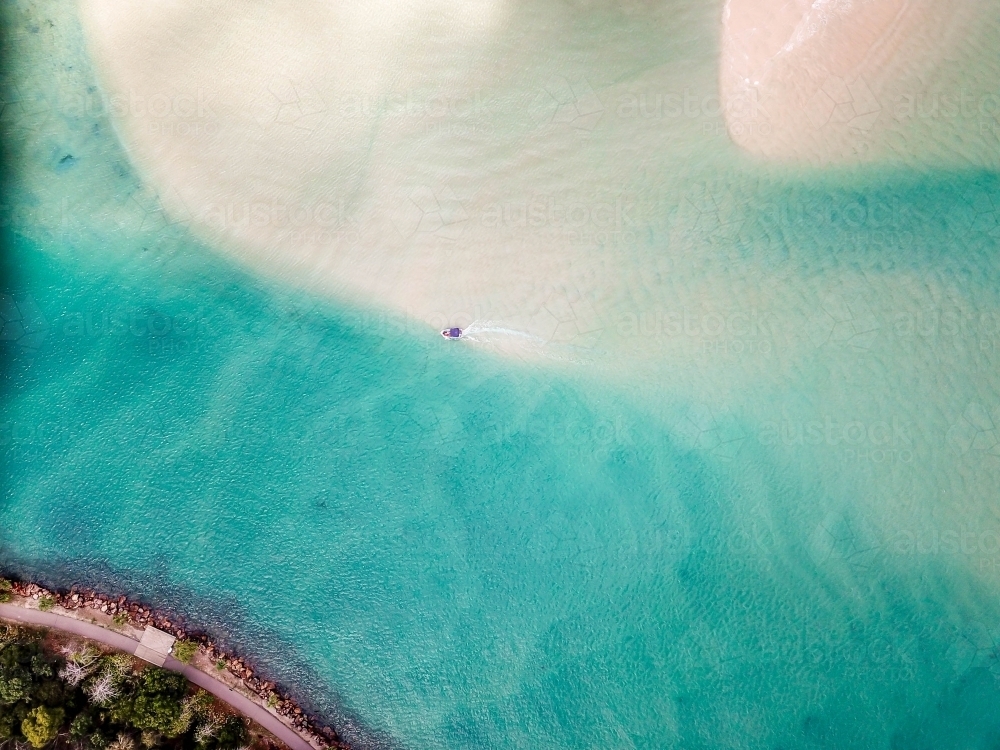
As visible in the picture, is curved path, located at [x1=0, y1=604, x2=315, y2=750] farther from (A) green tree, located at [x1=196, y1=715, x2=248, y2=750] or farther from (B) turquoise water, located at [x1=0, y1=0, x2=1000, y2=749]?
(B) turquoise water, located at [x1=0, y1=0, x2=1000, y2=749]

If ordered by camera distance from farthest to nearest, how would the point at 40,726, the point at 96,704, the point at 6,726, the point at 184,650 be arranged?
the point at 184,650 < the point at 96,704 < the point at 6,726 < the point at 40,726

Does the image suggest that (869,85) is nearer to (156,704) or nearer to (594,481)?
(594,481)

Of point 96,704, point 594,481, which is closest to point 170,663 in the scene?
point 96,704

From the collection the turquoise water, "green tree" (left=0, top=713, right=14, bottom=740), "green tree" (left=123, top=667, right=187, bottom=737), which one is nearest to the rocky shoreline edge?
the turquoise water

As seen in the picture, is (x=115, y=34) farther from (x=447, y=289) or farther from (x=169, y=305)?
(x=447, y=289)

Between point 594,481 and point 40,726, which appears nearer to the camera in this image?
point 40,726

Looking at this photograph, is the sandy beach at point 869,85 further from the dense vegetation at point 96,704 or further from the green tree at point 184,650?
the dense vegetation at point 96,704

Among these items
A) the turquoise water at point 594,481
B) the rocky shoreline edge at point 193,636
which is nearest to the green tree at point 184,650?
the rocky shoreline edge at point 193,636
